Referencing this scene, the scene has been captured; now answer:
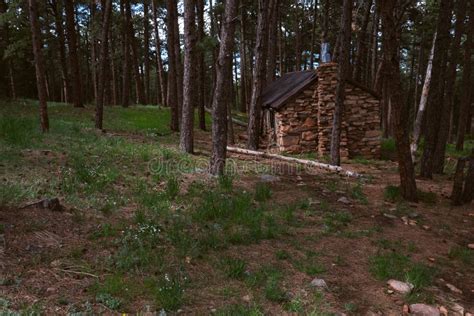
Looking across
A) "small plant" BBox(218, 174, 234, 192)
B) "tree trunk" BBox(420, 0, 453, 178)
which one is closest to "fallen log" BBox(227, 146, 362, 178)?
"tree trunk" BBox(420, 0, 453, 178)

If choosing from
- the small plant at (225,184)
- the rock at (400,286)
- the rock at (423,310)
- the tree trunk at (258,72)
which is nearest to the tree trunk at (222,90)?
the small plant at (225,184)

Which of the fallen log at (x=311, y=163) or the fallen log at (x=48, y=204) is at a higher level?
the fallen log at (x=48, y=204)

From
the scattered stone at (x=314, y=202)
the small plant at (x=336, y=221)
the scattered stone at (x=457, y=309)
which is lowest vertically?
the scattered stone at (x=457, y=309)

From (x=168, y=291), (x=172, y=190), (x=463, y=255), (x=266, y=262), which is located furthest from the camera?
(x=172, y=190)

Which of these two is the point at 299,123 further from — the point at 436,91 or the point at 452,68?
the point at 436,91

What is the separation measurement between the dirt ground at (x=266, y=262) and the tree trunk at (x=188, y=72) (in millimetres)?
6310

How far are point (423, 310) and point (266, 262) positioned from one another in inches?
77.7

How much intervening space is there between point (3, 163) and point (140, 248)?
440 cm

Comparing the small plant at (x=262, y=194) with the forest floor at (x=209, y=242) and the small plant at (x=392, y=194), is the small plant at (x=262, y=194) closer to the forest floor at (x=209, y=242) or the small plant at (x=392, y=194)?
the forest floor at (x=209, y=242)

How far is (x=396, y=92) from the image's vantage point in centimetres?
809

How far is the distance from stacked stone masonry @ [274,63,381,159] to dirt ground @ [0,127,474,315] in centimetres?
833

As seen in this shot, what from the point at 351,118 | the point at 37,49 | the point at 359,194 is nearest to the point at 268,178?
the point at 359,194

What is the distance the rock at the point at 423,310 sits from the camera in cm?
432

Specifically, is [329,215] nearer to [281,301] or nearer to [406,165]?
[406,165]
